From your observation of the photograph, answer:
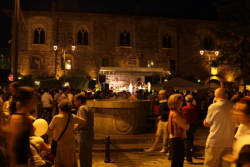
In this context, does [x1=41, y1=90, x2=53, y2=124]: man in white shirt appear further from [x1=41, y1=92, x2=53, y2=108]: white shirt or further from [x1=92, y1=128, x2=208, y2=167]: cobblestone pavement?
[x1=92, y1=128, x2=208, y2=167]: cobblestone pavement

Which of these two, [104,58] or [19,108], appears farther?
[104,58]

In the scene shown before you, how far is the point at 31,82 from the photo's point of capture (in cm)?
3148

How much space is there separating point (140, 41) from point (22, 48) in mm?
13988

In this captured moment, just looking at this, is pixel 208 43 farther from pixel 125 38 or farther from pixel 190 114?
pixel 190 114

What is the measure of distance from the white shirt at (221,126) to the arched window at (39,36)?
3094 centimetres

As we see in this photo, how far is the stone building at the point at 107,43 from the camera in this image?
33125mm

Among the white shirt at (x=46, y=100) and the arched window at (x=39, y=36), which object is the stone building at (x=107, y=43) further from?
the white shirt at (x=46, y=100)

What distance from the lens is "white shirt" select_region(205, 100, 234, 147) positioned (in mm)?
5082

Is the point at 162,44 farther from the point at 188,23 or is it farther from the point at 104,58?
the point at 104,58

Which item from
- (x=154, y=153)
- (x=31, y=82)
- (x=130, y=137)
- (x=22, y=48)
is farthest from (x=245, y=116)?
(x=22, y=48)

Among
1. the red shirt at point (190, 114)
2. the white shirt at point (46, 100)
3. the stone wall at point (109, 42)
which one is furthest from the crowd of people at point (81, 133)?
the stone wall at point (109, 42)

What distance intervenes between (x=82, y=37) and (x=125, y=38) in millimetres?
5268

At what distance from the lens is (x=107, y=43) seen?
34594 mm

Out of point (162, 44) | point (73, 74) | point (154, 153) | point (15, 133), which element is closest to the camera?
point (15, 133)
